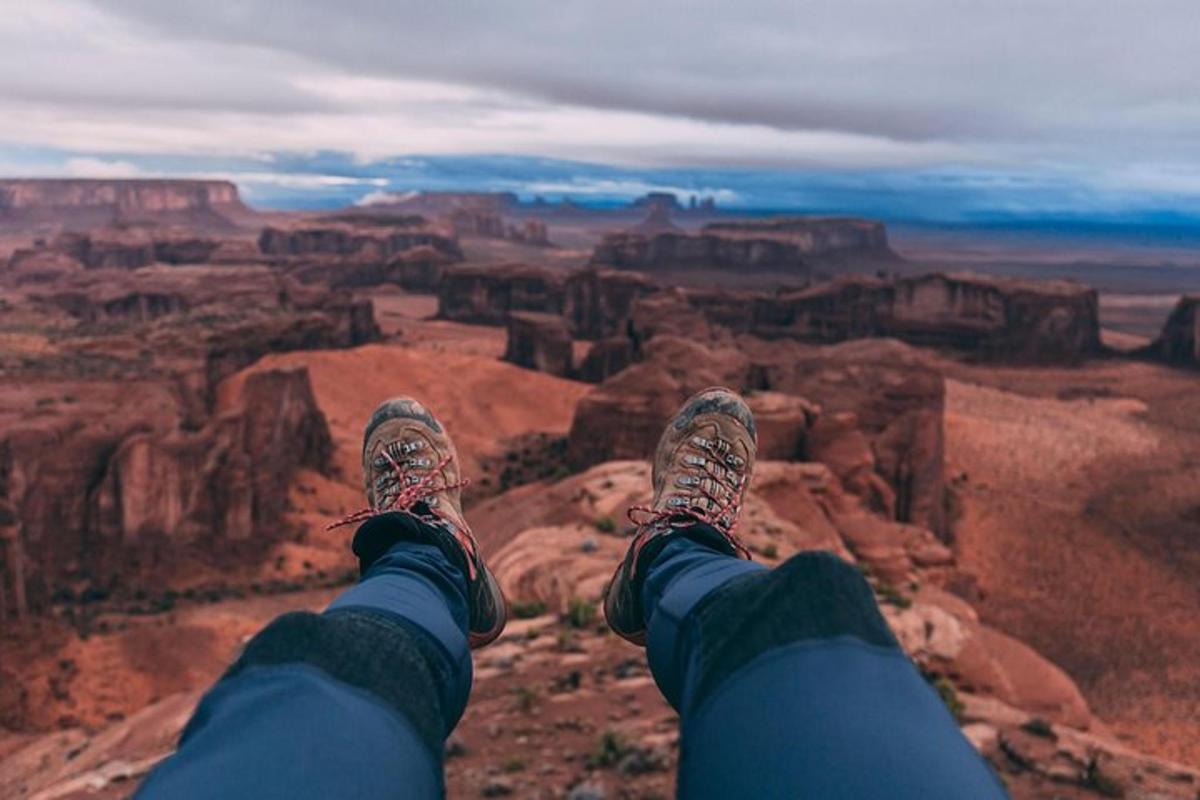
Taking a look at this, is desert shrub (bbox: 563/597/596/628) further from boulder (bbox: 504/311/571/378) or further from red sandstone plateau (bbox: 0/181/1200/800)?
boulder (bbox: 504/311/571/378)

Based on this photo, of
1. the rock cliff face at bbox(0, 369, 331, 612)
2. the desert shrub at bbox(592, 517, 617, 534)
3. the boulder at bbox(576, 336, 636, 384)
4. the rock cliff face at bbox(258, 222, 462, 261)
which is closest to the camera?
the desert shrub at bbox(592, 517, 617, 534)

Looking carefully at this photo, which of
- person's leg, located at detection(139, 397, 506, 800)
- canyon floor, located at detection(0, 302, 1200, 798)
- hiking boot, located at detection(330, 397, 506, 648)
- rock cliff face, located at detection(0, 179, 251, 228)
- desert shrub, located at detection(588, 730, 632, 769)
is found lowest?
canyon floor, located at detection(0, 302, 1200, 798)

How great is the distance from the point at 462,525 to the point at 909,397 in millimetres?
23851

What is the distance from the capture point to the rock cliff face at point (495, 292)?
7725cm

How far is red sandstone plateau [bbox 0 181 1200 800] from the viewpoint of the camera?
7.92 m

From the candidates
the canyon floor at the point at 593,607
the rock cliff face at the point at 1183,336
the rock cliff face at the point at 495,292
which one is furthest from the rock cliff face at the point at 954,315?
the rock cliff face at the point at 495,292

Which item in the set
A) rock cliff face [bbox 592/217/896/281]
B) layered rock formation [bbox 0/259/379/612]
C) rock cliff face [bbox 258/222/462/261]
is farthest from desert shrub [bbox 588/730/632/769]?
rock cliff face [bbox 258/222/462/261]

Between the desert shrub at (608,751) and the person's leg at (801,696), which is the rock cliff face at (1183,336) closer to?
the desert shrub at (608,751)

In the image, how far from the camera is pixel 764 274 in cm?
11888

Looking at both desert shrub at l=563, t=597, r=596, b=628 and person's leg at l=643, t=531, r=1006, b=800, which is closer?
person's leg at l=643, t=531, r=1006, b=800

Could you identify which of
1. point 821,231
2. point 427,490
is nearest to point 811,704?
point 427,490

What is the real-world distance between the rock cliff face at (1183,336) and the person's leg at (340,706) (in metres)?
70.4

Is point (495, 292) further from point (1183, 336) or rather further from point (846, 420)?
point (846, 420)

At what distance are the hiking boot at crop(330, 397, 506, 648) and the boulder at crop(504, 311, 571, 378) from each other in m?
45.4
